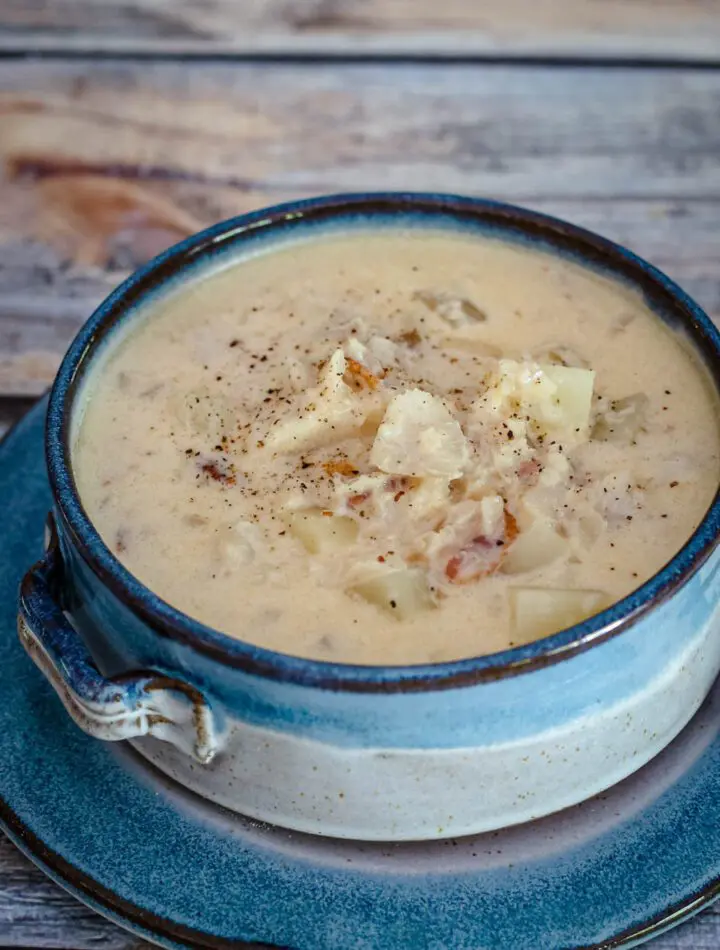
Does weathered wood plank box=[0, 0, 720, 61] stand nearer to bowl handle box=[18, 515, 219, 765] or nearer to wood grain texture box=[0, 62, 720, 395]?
wood grain texture box=[0, 62, 720, 395]

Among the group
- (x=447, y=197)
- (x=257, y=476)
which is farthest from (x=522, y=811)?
(x=447, y=197)

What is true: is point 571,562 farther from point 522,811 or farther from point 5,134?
point 5,134

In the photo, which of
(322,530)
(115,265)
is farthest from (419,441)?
(115,265)

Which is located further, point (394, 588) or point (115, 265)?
point (115, 265)

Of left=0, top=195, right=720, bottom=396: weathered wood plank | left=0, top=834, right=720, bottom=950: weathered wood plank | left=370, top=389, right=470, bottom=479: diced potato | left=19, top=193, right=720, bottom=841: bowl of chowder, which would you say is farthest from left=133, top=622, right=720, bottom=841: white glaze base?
left=0, top=195, right=720, bottom=396: weathered wood plank

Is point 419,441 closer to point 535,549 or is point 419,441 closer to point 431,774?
point 535,549

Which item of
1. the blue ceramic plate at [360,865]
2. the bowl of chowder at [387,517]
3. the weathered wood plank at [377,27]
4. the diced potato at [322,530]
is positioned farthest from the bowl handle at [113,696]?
the weathered wood plank at [377,27]

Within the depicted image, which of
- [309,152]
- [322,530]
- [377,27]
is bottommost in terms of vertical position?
[322,530]

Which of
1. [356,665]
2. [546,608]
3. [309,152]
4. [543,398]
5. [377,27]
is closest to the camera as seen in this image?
[356,665]
